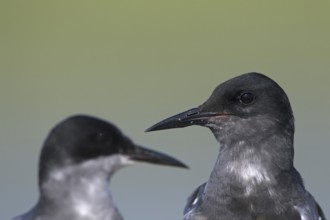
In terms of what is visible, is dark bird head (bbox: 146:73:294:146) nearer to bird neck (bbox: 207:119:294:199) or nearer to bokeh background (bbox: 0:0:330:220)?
bird neck (bbox: 207:119:294:199)

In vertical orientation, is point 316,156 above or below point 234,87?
below

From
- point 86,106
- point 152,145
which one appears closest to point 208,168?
point 152,145

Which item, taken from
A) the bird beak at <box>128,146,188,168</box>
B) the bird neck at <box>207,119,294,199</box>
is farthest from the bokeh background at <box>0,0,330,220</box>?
the bird beak at <box>128,146,188,168</box>

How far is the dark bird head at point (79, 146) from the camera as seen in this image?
183cm

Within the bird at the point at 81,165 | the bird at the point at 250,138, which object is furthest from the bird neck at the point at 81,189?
the bird at the point at 250,138

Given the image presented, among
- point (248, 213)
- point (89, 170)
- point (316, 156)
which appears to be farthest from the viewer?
point (316, 156)

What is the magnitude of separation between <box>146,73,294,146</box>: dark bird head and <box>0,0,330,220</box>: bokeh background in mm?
1183

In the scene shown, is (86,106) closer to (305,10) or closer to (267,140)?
(305,10)

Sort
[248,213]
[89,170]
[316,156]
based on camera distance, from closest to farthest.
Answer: [89,170]
[248,213]
[316,156]

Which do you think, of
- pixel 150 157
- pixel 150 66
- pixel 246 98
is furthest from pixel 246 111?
pixel 150 66

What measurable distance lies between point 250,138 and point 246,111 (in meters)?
0.06

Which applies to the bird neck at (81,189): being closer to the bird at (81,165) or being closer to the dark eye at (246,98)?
the bird at (81,165)

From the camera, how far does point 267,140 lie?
7.69 ft

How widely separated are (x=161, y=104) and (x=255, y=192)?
1268 millimetres
